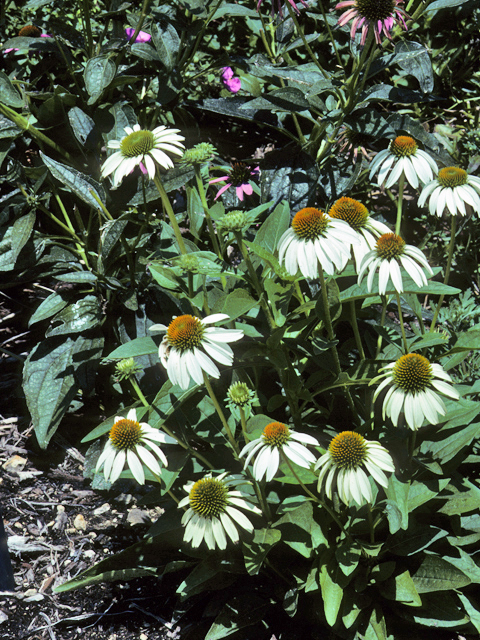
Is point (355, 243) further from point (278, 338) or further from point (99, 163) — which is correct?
point (99, 163)

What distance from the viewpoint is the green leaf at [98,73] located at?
1851 millimetres

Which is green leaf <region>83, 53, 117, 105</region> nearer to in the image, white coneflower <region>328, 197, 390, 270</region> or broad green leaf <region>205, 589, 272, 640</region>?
white coneflower <region>328, 197, 390, 270</region>

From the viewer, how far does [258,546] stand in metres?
1.48

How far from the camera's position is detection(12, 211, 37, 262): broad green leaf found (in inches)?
75.0

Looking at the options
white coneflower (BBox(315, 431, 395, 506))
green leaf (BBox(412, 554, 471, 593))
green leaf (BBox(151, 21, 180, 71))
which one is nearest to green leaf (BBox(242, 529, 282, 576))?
white coneflower (BBox(315, 431, 395, 506))

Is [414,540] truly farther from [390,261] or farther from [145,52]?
[145,52]

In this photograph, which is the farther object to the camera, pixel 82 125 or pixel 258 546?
pixel 82 125

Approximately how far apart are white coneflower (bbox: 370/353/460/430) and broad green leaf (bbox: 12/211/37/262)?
4.10 ft

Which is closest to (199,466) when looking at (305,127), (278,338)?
(278,338)

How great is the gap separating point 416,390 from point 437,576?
550 millimetres

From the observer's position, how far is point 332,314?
1517mm

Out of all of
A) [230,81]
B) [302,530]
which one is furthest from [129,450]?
[230,81]

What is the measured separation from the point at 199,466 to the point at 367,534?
495mm

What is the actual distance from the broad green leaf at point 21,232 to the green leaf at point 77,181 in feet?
0.62
